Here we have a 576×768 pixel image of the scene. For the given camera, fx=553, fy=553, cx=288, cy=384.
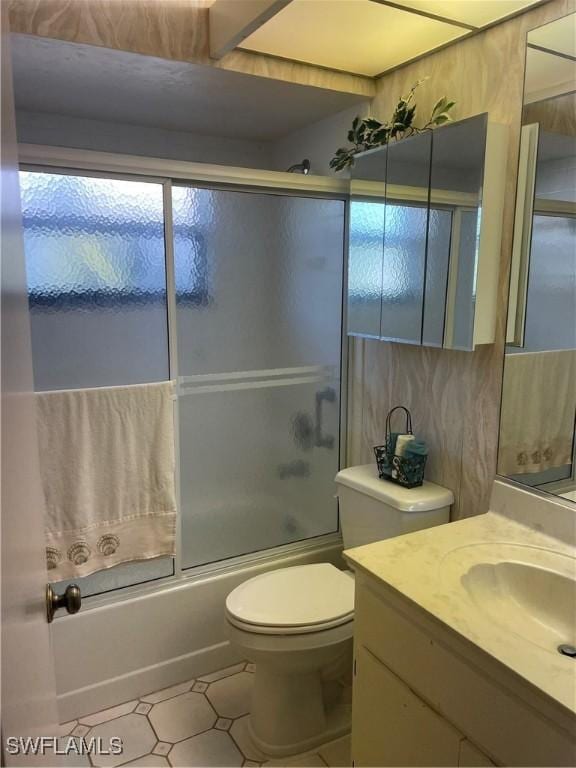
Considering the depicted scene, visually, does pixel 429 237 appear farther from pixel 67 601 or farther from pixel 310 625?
pixel 67 601

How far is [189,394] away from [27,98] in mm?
1222

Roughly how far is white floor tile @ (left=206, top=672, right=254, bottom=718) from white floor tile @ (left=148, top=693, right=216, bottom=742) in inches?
1.3

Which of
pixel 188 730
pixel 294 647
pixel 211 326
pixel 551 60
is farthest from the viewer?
pixel 211 326

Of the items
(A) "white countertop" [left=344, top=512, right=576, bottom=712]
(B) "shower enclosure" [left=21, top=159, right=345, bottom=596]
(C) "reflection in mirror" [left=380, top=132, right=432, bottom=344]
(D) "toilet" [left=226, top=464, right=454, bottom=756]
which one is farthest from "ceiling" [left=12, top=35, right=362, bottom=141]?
(A) "white countertop" [left=344, top=512, right=576, bottom=712]

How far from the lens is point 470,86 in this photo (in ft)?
5.49

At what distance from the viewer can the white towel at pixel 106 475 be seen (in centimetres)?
178

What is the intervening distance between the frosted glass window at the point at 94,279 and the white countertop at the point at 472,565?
103 cm

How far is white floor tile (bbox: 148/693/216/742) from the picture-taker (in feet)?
6.07

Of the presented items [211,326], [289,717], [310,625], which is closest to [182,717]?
[289,717]

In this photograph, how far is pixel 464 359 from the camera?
178cm

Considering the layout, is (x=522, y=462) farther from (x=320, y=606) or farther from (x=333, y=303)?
(x=333, y=303)

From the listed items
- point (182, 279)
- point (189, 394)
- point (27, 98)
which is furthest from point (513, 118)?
point (27, 98)

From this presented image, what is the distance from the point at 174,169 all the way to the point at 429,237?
87 centimetres

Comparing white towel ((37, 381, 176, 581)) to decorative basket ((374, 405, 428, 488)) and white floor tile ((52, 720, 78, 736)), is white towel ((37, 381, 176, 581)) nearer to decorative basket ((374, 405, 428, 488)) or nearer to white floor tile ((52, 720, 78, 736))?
white floor tile ((52, 720, 78, 736))
